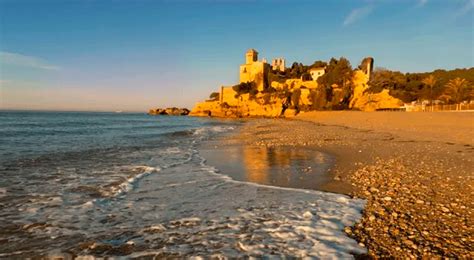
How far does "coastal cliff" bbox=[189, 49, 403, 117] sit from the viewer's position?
2956 inches

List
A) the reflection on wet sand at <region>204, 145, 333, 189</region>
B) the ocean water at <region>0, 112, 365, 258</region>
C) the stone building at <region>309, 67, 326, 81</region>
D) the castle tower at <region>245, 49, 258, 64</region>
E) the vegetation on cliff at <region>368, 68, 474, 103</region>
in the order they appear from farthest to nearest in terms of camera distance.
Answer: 1. the castle tower at <region>245, 49, 258, 64</region>
2. the stone building at <region>309, 67, 326, 81</region>
3. the vegetation on cliff at <region>368, 68, 474, 103</region>
4. the reflection on wet sand at <region>204, 145, 333, 189</region>
5. the ocean water at <region>0, 112, 365, 258</region>

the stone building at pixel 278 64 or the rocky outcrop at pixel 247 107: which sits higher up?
the stone building at pixel 278 64

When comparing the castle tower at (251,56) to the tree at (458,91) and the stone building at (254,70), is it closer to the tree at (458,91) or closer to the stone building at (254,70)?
the stone building at (254,70)

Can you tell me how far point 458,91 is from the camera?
5544 cm

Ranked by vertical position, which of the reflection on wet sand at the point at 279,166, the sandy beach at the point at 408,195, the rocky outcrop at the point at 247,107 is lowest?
the reflection on wet sand at the point at 279,166

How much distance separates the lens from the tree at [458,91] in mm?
54750

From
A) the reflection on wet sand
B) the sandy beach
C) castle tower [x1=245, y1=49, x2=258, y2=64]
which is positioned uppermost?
castle tower [x1=245, y1=49, x2=258, y2=64]

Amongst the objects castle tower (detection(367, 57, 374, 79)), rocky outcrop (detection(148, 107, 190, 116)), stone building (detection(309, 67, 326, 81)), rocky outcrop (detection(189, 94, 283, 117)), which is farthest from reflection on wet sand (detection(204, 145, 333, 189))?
rocky outcrop (detection(148, 107, 190, 116))

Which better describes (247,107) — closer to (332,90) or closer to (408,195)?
(332,90)

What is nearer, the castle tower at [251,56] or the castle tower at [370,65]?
the castle tower at [370,65]

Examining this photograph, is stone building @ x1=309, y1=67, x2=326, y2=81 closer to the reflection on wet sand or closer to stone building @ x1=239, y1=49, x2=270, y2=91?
stone building @ x1=239, y1=49, x2=270, y2=91

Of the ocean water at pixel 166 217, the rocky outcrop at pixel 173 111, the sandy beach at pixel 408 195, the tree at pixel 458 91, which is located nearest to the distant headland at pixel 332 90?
the tree at pixel 458 91

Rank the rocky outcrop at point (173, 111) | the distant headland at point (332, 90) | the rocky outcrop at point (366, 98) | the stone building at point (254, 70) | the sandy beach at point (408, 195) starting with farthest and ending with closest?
the rocky outcrop at point (173, 111) < the stone building at point (254, 70) < the rocky outcrop at point (366, 98) < the distant headland at point (332, 90) < the sandy beach at point (408, 195)

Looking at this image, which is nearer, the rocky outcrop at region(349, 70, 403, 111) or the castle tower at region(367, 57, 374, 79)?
the rocky outcrop at region(349, 70, 403, 111)
